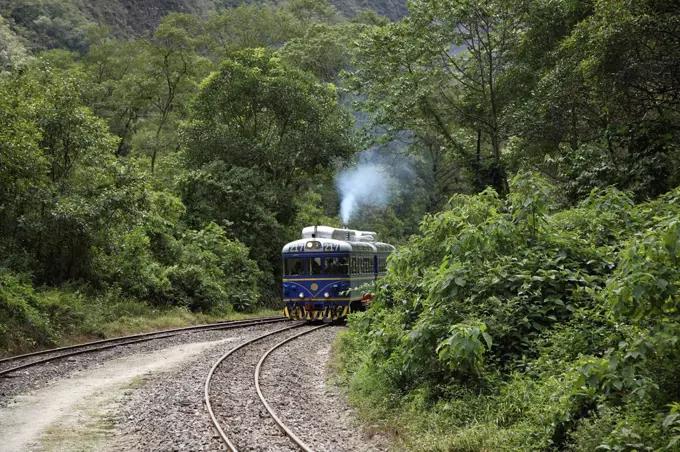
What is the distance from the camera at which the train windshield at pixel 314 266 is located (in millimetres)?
21188

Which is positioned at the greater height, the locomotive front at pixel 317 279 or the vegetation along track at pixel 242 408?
the locomotive front at pixel 317 279

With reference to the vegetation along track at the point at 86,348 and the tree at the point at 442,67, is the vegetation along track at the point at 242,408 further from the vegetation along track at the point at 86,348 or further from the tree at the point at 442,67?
the tree at the point at 442,67

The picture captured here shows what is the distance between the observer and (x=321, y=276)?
69.1ft

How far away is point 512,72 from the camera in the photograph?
22281mm

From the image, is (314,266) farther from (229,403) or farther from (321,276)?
(229,403)

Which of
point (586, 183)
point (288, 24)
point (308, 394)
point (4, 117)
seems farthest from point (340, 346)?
point (288, 24)

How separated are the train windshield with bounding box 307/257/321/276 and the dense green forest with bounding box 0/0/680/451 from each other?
150 inches

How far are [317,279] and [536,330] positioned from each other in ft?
42.2

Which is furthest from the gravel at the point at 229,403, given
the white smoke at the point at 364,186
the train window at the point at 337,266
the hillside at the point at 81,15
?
the hillside at the point at 81,15

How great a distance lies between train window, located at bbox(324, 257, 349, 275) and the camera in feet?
68.8

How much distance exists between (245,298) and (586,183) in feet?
51.8

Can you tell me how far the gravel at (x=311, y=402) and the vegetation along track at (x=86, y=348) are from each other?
4.14 m

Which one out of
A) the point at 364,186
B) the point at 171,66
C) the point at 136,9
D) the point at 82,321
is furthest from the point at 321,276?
the point at 136,9

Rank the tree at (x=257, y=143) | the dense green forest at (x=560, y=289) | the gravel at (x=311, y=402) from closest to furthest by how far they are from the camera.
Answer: the dense green forest at (x=560, y=289) → the gravel at (x=311, y=402) → the tree at (x=257, y=143)
